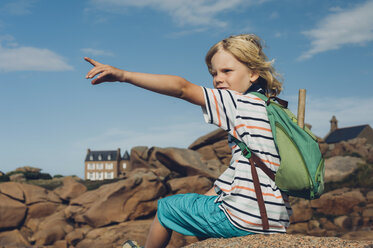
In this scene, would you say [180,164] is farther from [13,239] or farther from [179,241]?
[13,239]

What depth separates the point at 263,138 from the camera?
3316 millimetres

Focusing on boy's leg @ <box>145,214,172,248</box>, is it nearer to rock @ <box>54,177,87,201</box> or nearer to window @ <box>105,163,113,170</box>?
rock @ <box>54,177,87,201</box>

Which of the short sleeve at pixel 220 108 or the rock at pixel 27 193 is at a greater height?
the short sleeve at pixel 220 108

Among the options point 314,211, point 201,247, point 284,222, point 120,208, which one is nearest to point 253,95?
point 284,222

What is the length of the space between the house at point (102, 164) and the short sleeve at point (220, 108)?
5869 centimetres

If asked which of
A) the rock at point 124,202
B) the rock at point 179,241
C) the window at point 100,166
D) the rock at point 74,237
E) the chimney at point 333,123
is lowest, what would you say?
the window at point 100,166

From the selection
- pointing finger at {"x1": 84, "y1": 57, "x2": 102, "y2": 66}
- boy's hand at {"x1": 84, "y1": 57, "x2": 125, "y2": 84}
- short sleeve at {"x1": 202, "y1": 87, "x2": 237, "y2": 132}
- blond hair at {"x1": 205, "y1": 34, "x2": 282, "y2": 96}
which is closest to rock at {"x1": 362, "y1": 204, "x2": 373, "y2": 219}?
blond hair at {"x1": 205, "y1": 34, "x2": 282, "y2": 96}

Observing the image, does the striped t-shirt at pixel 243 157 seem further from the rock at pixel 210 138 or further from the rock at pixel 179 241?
the rock at pixel 210 138

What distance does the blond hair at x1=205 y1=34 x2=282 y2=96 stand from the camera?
370cm

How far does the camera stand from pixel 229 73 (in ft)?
12.1

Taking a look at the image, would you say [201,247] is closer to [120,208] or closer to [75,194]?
[120,208]

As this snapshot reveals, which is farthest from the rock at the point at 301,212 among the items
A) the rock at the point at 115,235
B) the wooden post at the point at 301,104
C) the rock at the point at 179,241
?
the wooden post at the point at 301,104

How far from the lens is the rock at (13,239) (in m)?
13.8

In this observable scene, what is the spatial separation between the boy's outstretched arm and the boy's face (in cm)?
63
